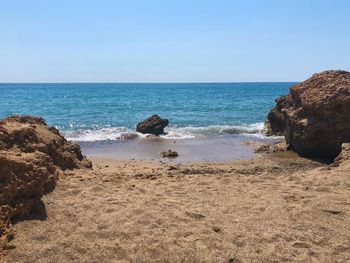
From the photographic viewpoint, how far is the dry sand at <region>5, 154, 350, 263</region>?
5.66 metres

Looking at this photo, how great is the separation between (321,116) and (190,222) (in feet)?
Answer: 29.4

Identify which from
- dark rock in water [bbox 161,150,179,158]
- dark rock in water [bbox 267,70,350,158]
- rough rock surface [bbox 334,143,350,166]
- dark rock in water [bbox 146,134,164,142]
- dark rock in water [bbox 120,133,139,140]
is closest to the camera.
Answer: rough rock surface [bbox 334,143,350,166]

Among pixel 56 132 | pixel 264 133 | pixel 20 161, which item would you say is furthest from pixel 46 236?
pixel 264 133

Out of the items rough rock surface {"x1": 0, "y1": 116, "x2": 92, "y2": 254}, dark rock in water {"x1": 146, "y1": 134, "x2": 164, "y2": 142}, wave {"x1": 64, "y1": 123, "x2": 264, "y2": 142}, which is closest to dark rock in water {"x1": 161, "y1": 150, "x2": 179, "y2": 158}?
dark rock in water {"x1": 146, "y1": 134, "x2": 164, "y2": 142}

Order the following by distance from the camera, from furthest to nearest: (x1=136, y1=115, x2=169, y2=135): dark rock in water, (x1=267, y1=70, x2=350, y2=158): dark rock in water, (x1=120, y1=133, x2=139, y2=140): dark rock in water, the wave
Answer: (x1=136, y1=115, x2=169, y2=135): dark rock in water → the wave → (x1=120, y1=133, x2=139, y2=140): dark rock in water → (x1=267, y1=70, x2=350, y2=158): dark rock in water

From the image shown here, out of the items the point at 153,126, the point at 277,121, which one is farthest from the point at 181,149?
the point at 277,121

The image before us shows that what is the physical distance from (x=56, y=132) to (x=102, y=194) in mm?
3675

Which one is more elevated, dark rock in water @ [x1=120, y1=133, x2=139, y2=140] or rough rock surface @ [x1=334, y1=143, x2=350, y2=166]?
rough rock surface @ [x1=334, y1=143, x2=350, y2=166]

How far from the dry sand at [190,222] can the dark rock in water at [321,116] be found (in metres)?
4.95

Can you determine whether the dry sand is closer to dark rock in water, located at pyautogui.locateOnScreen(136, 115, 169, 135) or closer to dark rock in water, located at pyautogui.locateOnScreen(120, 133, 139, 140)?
dark rock in water, located at pyautogui.locateOnScreen(120, 133, 139, 140)

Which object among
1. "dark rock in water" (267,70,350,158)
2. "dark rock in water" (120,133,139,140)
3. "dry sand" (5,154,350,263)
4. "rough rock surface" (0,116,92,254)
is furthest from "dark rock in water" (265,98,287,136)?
"rough rock surface" (0,116,92,254)

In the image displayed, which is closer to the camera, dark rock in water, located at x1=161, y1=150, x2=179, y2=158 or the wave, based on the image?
dark rock in water, located at x1=161, y1=150, x2=179, y2=158

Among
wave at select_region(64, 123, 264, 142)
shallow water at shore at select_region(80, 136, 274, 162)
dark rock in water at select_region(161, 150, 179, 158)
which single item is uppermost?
dark rock in water at select_region(161, 150, 179, 158)

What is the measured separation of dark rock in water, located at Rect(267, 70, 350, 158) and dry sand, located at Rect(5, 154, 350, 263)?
16.2 ft
